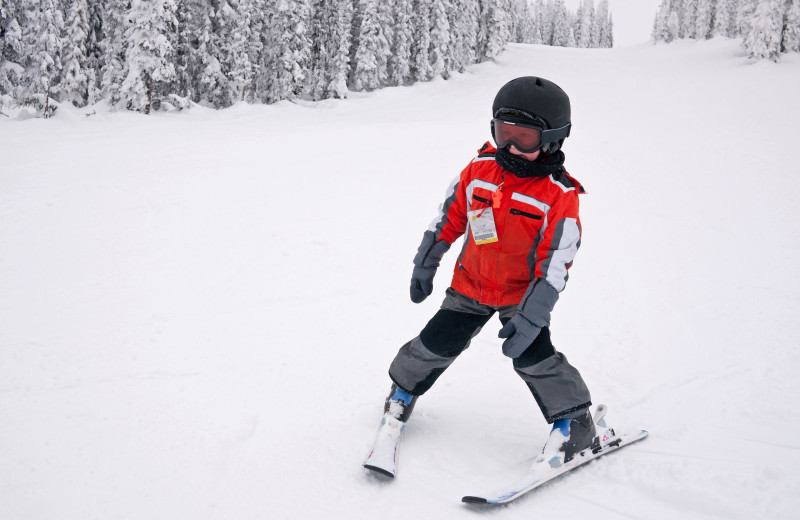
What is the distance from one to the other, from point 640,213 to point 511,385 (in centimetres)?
523

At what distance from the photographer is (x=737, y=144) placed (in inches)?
453

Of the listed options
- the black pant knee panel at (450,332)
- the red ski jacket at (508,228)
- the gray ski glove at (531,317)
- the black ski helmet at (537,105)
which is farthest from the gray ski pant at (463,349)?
the black ski helmet at (537,105)

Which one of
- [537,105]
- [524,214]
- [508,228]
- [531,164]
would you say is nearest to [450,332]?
[508,228]

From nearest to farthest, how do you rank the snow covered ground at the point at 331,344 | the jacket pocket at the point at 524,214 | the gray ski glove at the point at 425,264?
the snow covered ground at the point at 331,344 → the jacket pocket at the point at 524,214 → the gray ski glove at the point at 425,264

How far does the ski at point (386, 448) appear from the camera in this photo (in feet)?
8.54

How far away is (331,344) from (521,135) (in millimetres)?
2285

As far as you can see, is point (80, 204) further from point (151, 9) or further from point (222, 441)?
point (151, 9)

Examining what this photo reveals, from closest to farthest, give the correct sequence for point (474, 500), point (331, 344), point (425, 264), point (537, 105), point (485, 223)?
point (474, 500), point (537, 105), point (485, 223), point (425, 264), point (331, 344)

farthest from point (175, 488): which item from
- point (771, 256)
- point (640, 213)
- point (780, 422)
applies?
point (640, 213)

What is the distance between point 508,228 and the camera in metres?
2.70

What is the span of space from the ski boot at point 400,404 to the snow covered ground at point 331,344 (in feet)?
0.57

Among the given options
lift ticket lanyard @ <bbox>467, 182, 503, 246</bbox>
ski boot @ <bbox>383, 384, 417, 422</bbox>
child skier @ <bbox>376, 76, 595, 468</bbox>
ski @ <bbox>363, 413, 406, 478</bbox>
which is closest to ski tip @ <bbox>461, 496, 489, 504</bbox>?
ski @ <bbox>363, 413, 406, 478</bbox>

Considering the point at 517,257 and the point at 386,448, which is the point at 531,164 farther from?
the point at 386,448

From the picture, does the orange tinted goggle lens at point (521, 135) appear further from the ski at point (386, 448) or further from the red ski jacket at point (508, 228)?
the ski at point (386, 448)
